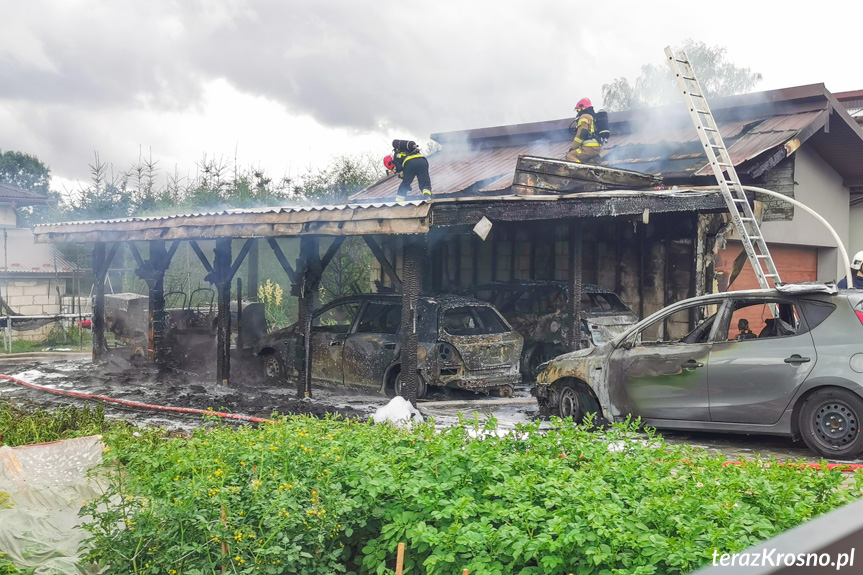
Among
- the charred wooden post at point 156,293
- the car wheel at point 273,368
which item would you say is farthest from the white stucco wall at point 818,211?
the charred wooden post at point 156,293

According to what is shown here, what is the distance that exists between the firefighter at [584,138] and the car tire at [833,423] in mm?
7362

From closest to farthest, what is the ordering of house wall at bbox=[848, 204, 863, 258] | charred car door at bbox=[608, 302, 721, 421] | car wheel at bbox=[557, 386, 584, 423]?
1. charred car door at bbox=[608, 302, 721, 421]
2. car wheel at bbox=[557, 386, 584, 423]
3. house wall at bbox=[848, 204, 863, 258]

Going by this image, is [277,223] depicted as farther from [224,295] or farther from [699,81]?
[699,81]

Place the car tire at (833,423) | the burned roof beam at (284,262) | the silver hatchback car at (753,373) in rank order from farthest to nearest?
1. the burned roof beam at (284,262)
2. the silver hatchback car at (753,373)
3. the car tire at (833,423)

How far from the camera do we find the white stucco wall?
15.4 meters

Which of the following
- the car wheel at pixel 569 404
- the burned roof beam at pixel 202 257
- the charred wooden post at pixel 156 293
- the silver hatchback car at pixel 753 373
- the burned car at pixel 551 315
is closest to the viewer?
the silver hatchback car at pixel 753 373

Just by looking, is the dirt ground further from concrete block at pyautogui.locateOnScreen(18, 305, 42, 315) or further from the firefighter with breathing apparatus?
concrete block at pyautogui.locateOnScreen(18, 305, 42, 315)

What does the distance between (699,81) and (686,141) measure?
32.7 m

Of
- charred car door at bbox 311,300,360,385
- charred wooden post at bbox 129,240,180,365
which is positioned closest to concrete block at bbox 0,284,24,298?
charred wooden post at bbox 129,240,180,365

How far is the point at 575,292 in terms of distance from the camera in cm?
1198

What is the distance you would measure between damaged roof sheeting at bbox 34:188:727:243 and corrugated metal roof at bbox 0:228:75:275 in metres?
18.0

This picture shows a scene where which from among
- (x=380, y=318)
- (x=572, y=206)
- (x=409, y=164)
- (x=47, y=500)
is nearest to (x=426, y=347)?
(x=380, y=318)

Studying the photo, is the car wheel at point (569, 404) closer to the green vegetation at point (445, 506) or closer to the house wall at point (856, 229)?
the green vegetation at point (445, 506)

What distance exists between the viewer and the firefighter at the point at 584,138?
14.0 m
